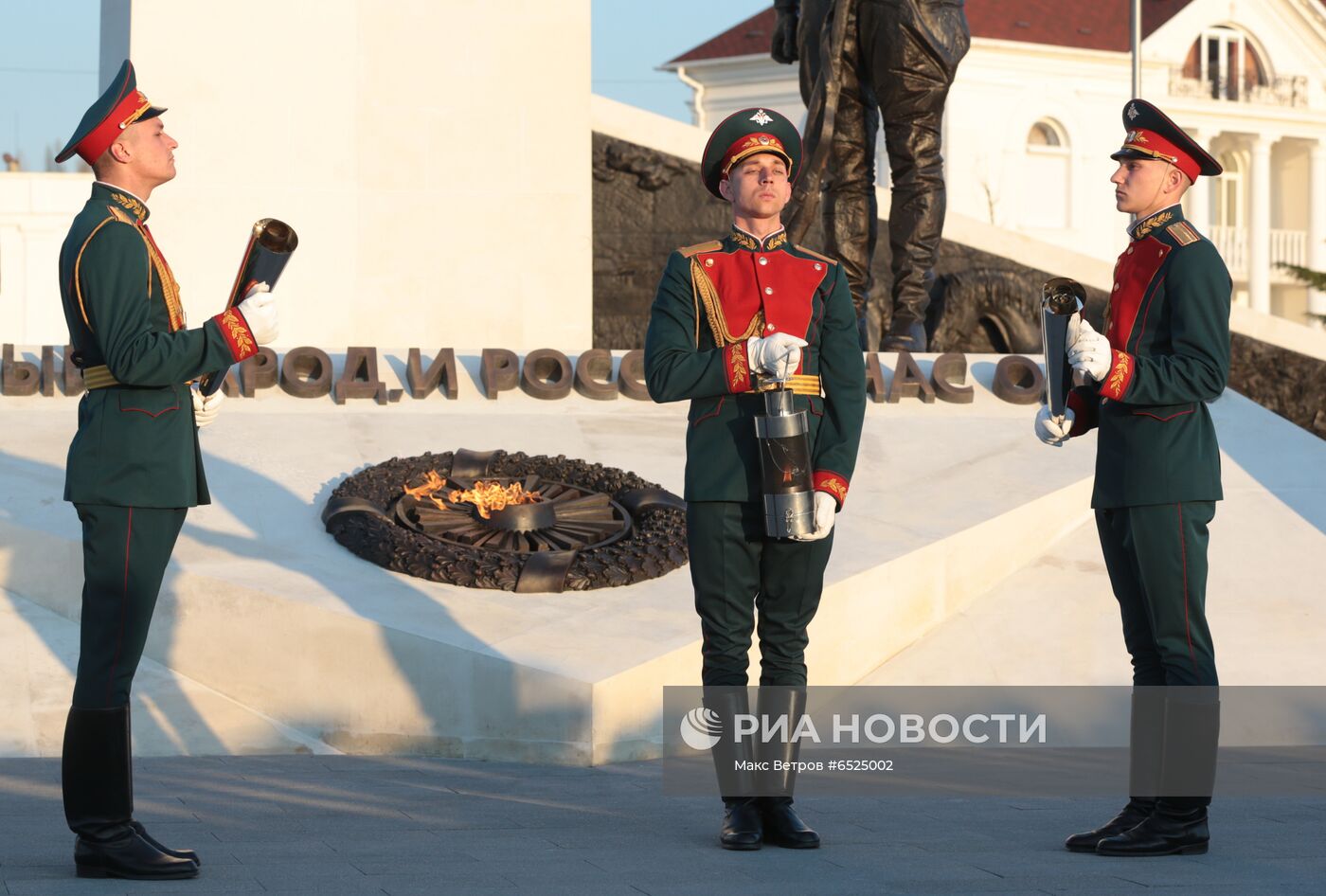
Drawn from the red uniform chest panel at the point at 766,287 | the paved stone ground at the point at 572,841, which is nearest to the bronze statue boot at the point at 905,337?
the paved stone ground at the point at 572,841

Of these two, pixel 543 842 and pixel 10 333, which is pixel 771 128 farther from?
pixel 10 333

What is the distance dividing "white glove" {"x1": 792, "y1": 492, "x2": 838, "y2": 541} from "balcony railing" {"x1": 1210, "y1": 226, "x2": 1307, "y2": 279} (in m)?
45.4

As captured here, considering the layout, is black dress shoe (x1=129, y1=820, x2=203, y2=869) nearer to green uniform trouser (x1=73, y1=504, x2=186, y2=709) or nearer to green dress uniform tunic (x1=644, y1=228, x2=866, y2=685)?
green uniform trouser (x1=73, y1=504, x2=186, y2=709)

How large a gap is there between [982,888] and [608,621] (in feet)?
9.53

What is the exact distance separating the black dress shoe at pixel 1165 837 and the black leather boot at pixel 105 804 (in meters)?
2.16

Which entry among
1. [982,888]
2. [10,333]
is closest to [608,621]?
[982,888]

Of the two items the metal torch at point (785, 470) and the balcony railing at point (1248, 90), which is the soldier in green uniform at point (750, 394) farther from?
the balcony railing at point (1248, 90)

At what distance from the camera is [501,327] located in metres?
12.3

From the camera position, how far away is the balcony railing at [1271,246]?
4794 centimetres

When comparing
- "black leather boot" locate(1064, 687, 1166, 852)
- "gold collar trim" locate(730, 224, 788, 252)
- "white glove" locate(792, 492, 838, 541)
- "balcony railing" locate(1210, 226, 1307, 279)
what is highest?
"balcony railing" locate(1210, 226, 1307, 279)

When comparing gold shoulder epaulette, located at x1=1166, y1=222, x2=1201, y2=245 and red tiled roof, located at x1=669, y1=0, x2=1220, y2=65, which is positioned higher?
red tiled roof, located at x1=669, y1=0, x2=1220, y2=65

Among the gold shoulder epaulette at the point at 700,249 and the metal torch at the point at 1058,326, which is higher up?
the gold shoulder epaulette at the point at 700,249

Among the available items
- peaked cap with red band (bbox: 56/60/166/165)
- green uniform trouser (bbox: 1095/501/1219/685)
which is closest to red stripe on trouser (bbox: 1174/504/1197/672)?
green uniform trouser (bbox: 1095/501/1219/685)

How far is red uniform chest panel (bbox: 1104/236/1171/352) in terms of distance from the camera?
4.63 m
